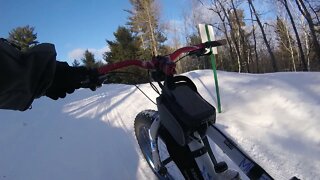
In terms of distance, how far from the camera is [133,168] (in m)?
4.18

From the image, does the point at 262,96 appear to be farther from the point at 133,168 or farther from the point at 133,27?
the point at 133,27

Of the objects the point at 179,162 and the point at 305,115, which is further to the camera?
the point at 305,115

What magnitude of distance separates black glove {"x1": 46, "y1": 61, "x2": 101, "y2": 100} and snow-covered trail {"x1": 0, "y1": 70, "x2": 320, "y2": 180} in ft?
6.94

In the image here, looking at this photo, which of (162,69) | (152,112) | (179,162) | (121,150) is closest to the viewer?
(162,69)

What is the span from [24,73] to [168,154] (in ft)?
5.73

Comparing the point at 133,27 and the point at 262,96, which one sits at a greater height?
the point at 133,27

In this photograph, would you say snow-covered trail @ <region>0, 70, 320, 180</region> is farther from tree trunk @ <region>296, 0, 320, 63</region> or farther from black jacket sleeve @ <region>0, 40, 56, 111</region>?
tree trunk @ <region>296, 0, 320, 63</region>

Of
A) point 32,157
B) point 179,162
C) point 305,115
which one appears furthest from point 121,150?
point 305,115

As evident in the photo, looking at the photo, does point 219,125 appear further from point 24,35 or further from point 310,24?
point 24,35

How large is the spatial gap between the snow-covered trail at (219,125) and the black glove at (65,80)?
212 centimetres

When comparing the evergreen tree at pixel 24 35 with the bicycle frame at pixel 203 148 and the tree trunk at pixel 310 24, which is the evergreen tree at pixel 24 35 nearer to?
the tree trunk at pixel 310 24

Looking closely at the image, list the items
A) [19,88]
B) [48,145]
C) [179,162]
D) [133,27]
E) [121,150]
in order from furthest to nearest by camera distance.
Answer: [133,27] < [48,145] < [121,150] < [179,162] < [19,88]

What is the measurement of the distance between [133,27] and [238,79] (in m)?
30.0

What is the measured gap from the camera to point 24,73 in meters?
1.62
